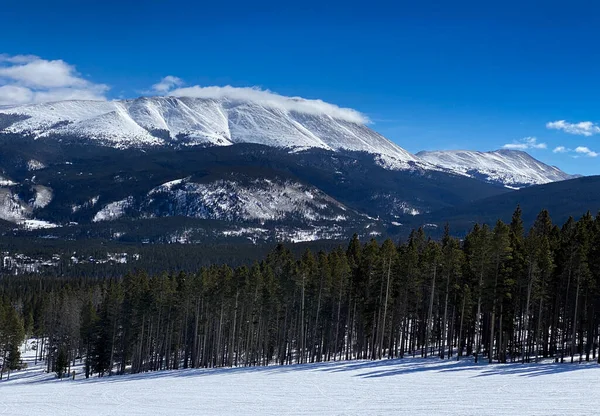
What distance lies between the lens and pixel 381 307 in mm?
64438

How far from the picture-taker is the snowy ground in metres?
31.0

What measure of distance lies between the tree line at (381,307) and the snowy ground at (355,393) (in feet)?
25.4

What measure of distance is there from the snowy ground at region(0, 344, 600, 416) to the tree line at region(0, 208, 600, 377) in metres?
7.74

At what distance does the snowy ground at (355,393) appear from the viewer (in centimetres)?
3102

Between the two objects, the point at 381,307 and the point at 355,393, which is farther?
the point at 381,307

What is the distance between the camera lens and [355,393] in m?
38.2

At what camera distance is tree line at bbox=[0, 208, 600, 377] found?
53600 mm

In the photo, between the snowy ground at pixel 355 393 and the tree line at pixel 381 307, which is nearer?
the snowy ground at pixel 355 393

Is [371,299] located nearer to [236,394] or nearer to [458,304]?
[458,304]

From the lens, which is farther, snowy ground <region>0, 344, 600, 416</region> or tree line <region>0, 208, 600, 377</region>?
tree line <region>0, 208, 600, 377</region>

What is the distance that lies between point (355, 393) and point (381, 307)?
26.7 m

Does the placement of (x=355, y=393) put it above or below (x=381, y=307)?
below

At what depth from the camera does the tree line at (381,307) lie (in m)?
53.6

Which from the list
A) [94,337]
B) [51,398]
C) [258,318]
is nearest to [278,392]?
[51,398]
